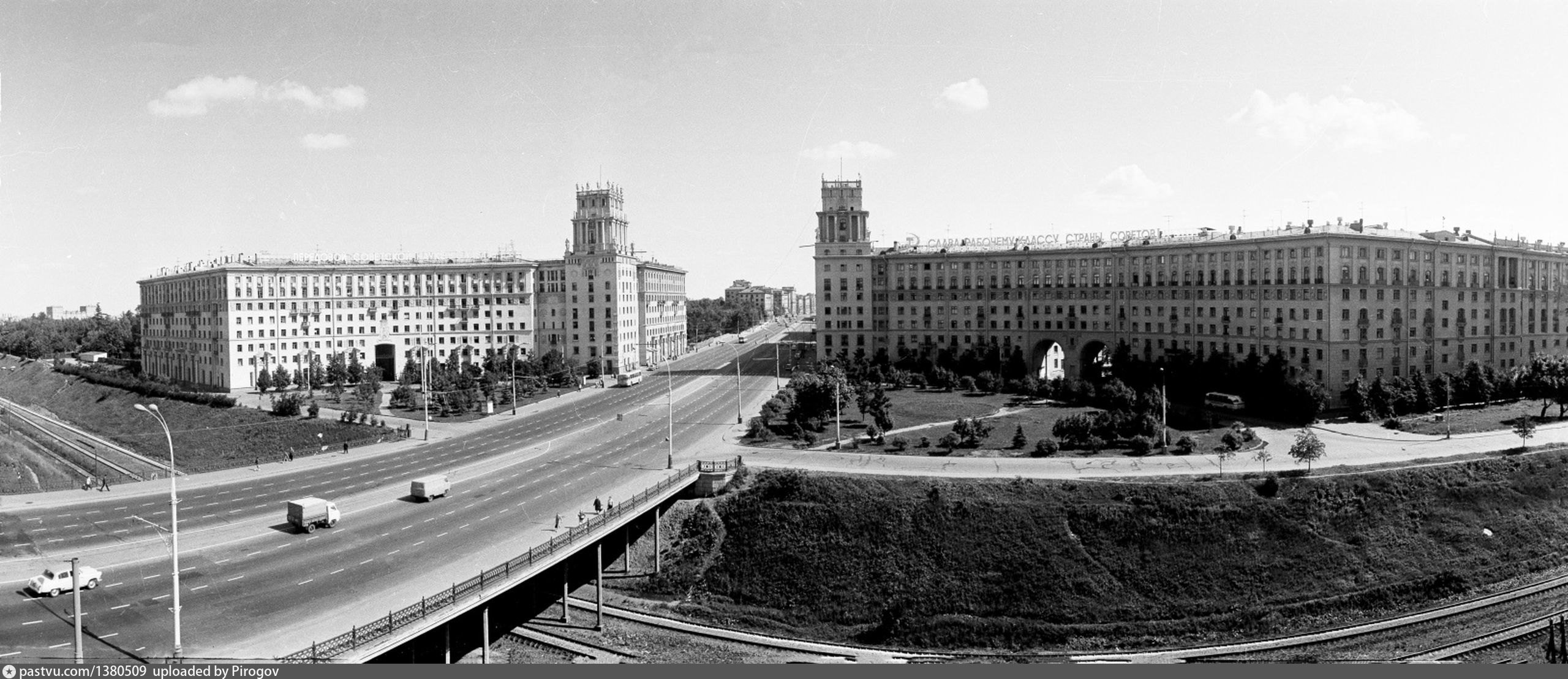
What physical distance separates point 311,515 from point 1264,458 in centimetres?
4803

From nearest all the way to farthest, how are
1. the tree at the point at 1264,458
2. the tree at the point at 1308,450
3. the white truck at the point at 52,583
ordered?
the white truck at the point at 52,583
the tree at the point at 1308,450
the tree at the point at 1264,458

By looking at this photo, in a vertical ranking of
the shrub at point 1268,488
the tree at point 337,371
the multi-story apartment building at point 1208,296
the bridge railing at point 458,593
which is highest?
the multi-story apartment building at point 1208,296

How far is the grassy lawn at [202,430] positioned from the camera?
67.8m

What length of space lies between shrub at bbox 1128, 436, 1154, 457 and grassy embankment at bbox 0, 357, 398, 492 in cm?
5150

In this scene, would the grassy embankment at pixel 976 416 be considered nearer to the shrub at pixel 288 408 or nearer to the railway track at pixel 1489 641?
the railway track at pixel 1489 641

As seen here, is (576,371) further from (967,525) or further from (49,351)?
(49,351)

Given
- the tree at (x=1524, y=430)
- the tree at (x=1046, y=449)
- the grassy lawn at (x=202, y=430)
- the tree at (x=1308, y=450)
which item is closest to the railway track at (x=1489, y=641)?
the tree at (x=1308, y=450)

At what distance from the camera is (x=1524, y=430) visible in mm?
54188

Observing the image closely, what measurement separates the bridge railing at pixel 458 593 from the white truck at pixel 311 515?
994 cm

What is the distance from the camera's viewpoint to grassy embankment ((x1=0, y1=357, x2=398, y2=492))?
67125 mm

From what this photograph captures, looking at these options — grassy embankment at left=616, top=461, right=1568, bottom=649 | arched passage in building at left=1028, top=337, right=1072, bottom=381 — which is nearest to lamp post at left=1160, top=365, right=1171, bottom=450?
grassy embankment at left=616, top=461, right=1568, bottom=649

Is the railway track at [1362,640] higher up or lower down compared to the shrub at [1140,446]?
lower down

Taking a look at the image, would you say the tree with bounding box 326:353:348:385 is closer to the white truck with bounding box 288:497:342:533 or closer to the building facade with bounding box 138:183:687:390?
the building facade with bounding box 138:183:687:390

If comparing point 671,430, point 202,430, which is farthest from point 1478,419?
point 202,430
